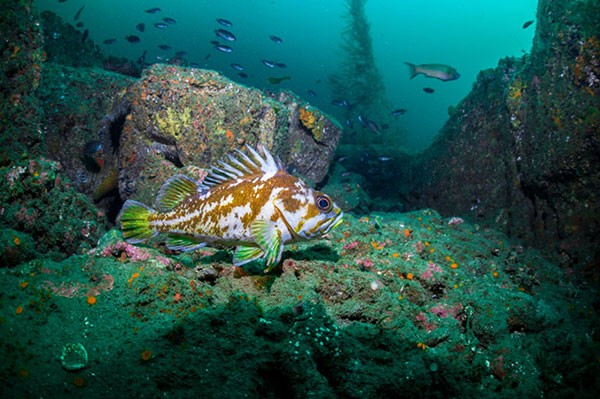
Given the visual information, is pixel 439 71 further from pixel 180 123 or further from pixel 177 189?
pixel 177 189

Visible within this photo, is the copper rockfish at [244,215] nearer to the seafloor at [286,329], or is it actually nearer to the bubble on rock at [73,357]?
the seafloor at [286,329]

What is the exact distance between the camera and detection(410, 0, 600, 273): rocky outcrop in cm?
512

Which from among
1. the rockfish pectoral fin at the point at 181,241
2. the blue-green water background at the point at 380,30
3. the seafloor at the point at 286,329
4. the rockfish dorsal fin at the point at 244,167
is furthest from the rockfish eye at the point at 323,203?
the blue-green water background at the point at 380,30

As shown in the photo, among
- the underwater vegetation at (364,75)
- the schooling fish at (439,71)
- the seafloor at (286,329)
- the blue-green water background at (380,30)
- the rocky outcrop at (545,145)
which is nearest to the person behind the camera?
the seafloor at (286,329)

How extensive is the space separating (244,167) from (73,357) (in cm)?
210

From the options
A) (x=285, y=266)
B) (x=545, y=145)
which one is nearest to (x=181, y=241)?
(x=285, y=266)

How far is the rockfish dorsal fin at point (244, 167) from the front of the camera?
10.7 feet

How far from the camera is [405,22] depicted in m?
137

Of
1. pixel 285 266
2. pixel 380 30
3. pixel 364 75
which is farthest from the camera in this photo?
pixel 380 30

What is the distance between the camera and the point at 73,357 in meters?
1.96

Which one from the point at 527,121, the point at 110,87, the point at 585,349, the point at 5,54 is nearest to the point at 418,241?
the point at 585,349

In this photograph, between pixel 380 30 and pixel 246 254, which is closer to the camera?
pixel 246 254

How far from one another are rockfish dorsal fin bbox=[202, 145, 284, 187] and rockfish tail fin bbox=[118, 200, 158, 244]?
73cm

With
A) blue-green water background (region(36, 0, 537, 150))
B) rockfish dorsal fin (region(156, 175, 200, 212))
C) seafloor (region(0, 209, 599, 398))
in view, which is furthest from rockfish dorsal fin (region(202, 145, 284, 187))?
blue-green water background (region(36, 0, 537, 150))
